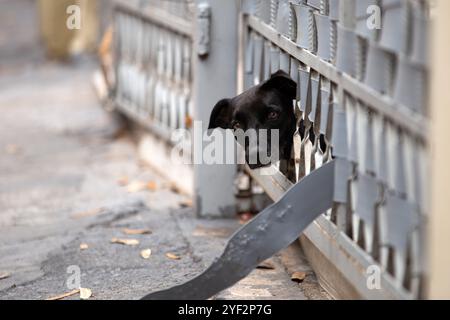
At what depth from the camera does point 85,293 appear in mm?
4637

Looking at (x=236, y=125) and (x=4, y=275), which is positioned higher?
(x=236, y=125)

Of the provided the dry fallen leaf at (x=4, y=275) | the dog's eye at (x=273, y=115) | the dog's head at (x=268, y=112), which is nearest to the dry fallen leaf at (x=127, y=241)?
the dry fallen leaf at (x=4, y=275)

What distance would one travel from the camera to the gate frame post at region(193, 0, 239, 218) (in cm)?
604

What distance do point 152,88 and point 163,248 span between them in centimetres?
287

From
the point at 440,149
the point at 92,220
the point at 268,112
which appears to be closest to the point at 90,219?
the point at 92,220

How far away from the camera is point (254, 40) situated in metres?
5.75

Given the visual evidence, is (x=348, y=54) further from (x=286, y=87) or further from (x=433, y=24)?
(x=286, y=87)

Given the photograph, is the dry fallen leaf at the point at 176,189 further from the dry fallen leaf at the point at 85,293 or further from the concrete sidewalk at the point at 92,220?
the dry fallen leaf at the point at 85,293

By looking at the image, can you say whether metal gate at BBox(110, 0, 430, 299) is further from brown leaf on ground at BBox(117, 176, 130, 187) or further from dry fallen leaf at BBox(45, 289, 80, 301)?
brown leaf on ground at BBox(117, 176, 130, 187)

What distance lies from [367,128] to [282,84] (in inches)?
53.0

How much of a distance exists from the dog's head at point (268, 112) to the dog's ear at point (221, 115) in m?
0.09

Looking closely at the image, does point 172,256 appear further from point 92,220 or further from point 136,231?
point 92,220

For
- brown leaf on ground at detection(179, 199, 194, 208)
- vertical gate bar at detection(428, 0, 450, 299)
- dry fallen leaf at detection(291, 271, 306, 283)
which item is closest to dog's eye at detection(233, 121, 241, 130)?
dry fallen leaf at detection(291, 271, 306, 283)

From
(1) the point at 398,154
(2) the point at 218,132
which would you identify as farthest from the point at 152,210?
(1) the point at 398,154
